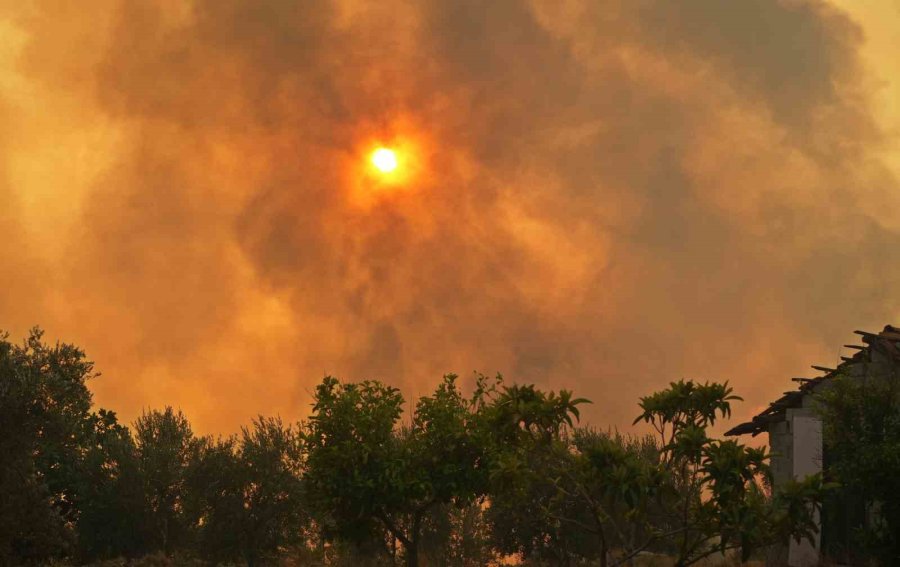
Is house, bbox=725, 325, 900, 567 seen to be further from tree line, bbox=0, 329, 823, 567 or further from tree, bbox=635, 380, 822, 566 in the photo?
tree, bbox=635, 380, 822, 566

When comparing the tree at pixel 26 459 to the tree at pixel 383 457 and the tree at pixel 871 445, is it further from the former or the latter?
the tree at pixel 871 445

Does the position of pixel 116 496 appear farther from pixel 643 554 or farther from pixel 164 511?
pixel 643 554

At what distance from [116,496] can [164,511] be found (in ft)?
8.84

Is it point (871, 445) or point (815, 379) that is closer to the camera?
point (871, 445)

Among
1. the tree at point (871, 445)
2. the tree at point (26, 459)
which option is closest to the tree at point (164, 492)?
the tree at point (26, 459)

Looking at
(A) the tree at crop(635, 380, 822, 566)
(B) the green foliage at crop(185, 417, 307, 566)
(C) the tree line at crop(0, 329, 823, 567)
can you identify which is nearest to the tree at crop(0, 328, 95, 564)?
(C) the tree line at crop(0, 329, 823, 567)

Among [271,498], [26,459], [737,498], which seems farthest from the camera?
Answer: [271,498]

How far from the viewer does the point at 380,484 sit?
3231 centimetres

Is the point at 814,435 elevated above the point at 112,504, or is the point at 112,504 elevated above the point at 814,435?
the point at 814,435

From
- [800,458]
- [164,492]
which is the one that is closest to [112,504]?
[164,492]

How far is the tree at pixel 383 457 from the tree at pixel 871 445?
39.0ft

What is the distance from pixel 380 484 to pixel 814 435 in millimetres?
14764

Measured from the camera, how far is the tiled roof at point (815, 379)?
95.3ft

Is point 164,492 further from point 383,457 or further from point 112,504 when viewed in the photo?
point 383,457
